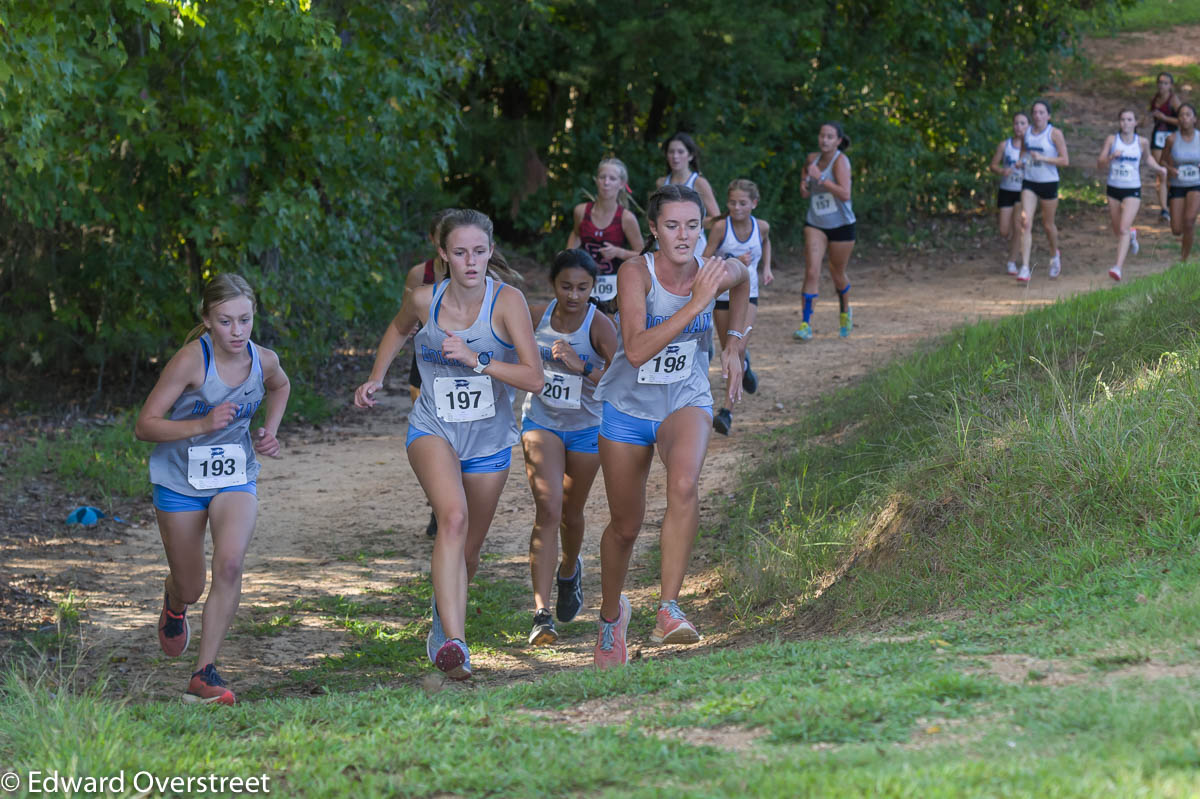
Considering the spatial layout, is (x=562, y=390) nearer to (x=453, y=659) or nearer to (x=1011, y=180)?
(x=453, y=659)

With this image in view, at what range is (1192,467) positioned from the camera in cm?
546

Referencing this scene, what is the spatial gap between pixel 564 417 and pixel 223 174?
5172mm

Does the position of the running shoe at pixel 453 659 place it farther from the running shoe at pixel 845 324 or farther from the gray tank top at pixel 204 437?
the running shoe at pixel 845 324

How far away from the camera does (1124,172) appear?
14.1 meters

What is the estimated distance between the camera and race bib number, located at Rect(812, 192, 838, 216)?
1216cm

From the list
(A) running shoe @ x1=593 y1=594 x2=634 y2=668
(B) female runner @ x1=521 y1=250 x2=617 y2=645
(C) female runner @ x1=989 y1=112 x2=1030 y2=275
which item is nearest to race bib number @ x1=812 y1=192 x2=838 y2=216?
(C) female runner @ x1=989 y1=112 x2=1030 y2=275

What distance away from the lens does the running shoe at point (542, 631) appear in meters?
6.43

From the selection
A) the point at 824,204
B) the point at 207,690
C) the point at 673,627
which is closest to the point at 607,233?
the point at 673,627

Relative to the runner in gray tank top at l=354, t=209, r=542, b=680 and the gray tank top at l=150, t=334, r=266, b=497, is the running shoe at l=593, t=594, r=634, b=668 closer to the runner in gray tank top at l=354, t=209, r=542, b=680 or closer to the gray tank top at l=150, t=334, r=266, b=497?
the runner in gray tank top at l=354, t=209, r=542, b=680

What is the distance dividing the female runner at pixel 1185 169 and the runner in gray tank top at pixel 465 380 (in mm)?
10602

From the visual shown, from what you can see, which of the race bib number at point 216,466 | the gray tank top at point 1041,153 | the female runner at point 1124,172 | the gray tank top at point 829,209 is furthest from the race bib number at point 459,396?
the gray tank top at point 1041,153

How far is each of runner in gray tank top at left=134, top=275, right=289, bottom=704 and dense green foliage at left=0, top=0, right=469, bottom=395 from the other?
9.10ft

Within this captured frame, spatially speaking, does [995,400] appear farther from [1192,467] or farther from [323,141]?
[323,141]

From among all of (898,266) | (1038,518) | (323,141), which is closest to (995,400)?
(1038,518)
